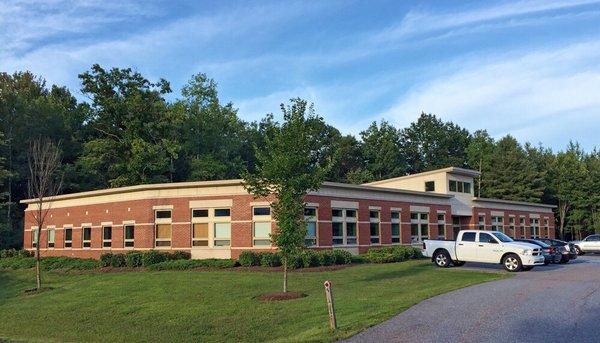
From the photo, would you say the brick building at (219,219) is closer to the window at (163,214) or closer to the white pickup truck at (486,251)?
the window at (163,214)

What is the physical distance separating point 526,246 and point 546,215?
40.6 m

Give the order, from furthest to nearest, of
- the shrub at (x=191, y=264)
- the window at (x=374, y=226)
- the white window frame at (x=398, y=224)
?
the white window frame at (x=398, y=224), the window at (x=374, y=226), the shrub at (x=191, y=264)

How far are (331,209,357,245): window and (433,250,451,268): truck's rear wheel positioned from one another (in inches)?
287

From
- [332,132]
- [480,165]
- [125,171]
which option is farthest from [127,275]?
[480,165]

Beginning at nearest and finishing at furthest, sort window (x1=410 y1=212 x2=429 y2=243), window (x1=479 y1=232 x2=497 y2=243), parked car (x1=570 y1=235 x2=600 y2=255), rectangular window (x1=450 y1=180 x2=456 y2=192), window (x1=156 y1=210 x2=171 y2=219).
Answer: window (x1=479 y1=232 x2=497 y2=243), window (x1=156 y1=210 x2=171 y2=219), window (x1=410 y1=212 x2=429 y2=243), parked car (x1=570 y1=235 x2=600 y2=255), rectangular window (x1=450 y1=180 x2=456 y2=192)

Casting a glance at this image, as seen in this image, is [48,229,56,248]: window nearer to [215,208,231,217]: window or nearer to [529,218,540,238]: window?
[215,208,231,217]: window

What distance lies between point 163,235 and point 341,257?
11.1m

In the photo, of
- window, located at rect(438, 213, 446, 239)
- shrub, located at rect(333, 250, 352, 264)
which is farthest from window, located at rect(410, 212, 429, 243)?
shrub, located at rect(333, 250, 352, 264)

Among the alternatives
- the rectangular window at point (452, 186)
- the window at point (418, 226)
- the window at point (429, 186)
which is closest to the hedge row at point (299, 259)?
the window at point (418, 226)

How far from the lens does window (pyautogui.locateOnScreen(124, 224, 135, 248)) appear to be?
34906mm

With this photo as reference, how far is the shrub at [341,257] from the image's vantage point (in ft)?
98.5

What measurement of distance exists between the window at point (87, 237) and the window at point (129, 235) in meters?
4.25

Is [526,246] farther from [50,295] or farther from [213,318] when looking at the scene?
[50,295]

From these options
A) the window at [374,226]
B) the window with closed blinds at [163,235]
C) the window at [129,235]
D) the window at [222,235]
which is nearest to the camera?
the window at [222,235]
